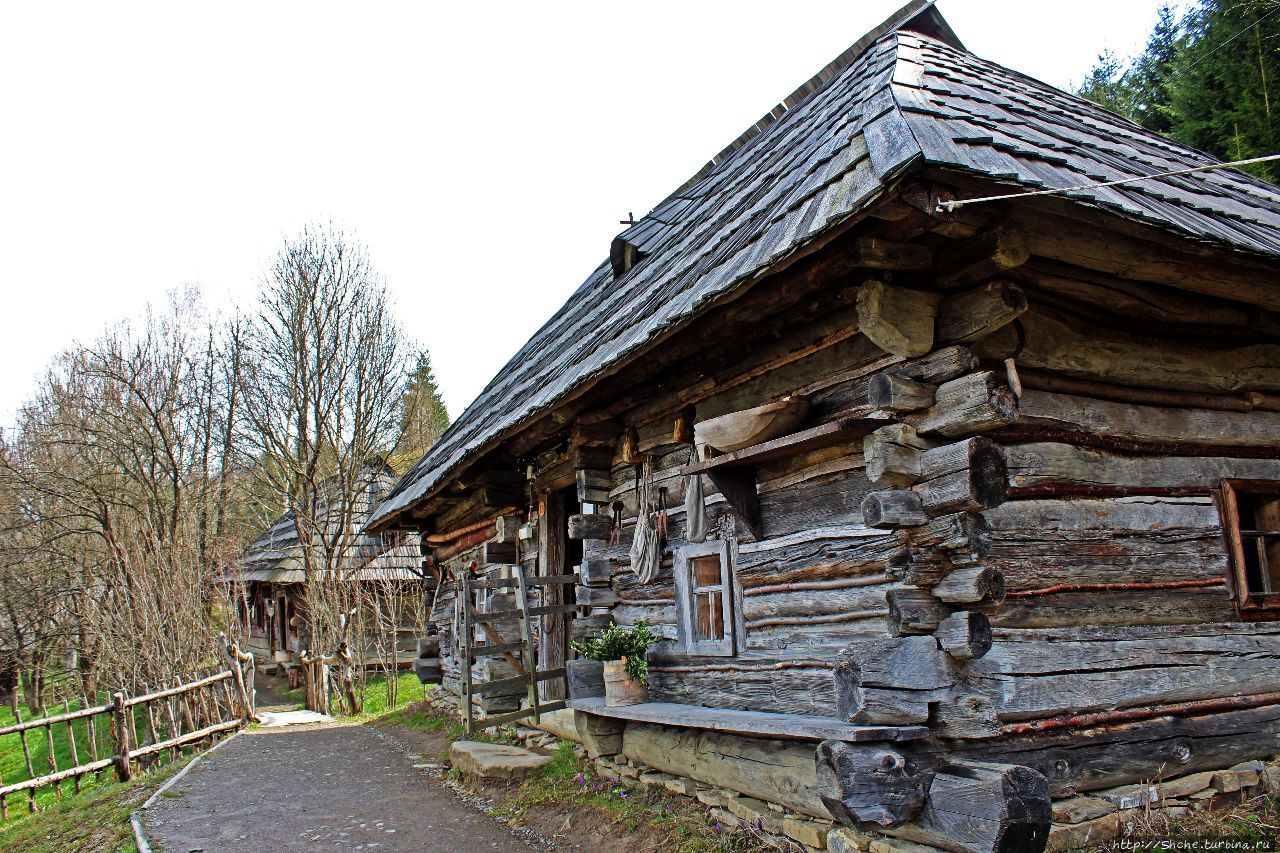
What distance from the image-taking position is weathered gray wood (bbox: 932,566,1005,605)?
3645 millimetres

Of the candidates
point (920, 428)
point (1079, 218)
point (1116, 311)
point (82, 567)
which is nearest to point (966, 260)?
point (1079, 218)

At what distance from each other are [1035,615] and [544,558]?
211 inches

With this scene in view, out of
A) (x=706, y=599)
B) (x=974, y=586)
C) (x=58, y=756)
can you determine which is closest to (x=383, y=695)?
(x=58, y=756)

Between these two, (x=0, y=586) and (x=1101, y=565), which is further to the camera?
(x=0, y=586)

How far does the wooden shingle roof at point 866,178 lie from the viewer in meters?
3.74

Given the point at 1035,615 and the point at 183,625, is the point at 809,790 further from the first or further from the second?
the point at 183,625

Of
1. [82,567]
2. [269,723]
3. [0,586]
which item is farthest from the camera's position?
[0,586]

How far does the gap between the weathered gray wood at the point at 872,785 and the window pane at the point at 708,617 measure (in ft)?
5.68

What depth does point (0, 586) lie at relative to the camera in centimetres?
1792

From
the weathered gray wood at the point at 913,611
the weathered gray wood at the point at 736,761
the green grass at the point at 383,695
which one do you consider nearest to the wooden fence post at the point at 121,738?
the green grass at the point at 383,695

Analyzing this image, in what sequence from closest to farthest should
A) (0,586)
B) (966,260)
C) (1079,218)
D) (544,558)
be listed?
(1079,218) → (966,260) → (544,558) → (0,586)

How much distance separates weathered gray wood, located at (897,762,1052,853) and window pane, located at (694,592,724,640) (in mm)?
1969

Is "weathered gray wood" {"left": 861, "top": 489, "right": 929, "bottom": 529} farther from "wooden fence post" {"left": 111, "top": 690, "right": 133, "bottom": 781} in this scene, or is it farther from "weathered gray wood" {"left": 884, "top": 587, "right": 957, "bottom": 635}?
"wooden fence post" {"left": 111, "top": 690, "right": 133, "bottom": 781}

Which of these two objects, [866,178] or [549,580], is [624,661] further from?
[866,178]
